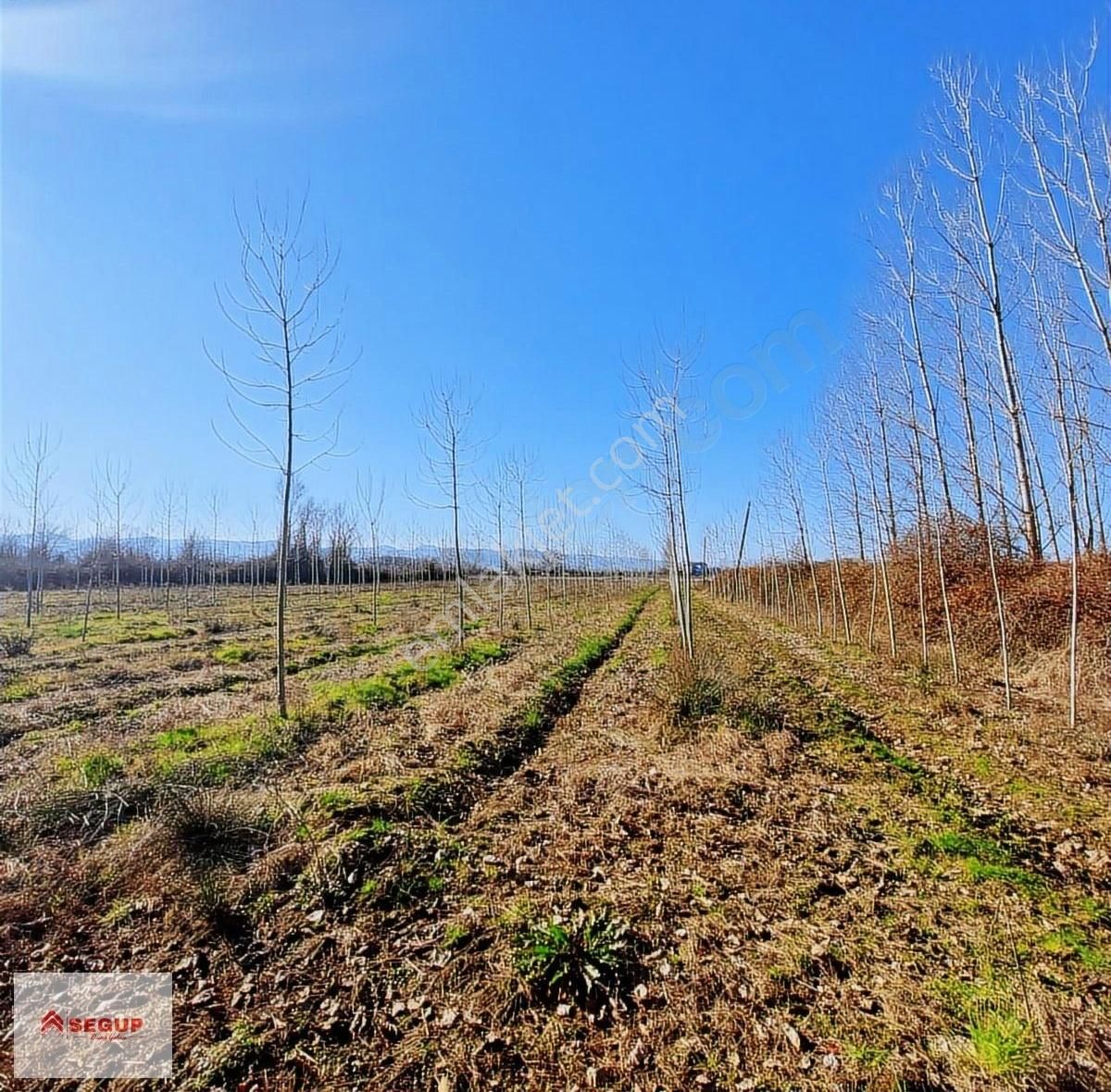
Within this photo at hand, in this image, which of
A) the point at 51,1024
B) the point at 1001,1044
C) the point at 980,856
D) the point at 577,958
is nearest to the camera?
the point at 1001,1044

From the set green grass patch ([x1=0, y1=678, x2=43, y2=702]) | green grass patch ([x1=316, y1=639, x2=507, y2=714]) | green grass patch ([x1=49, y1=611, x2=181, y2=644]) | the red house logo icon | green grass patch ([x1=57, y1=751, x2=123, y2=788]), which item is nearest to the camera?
the red house logo icon

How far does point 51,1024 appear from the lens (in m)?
2.84

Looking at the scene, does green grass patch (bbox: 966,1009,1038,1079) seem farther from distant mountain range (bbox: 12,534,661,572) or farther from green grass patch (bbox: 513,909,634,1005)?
distant mountain range (bbox: 12,534,661,572)

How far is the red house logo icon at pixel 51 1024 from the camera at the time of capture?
281 cm

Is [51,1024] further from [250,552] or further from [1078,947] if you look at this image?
[250,552]

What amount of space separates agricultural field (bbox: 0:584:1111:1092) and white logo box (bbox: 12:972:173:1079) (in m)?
0.10

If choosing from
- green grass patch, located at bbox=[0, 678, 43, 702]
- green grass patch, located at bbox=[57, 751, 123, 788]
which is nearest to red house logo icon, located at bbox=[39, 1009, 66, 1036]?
green grass patch, located at bbox=[57, 751, 123, 788]

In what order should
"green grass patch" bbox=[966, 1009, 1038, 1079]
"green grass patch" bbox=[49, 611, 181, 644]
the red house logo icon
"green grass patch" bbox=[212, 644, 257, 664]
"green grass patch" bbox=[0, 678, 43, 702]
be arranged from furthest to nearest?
"green grass patch" bbox=[49, 611, 181, 644] < "green grass patch" bbox=[212, 644, 257, 664] < "green grass patch" bbox=[0, 678, 43, 702] < the red house logo icon < "green grass patch" bbox=[966, 1009, 1038, 1079]

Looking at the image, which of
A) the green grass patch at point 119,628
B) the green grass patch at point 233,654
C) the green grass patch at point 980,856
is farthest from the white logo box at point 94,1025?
the green grass patch at point 119,628

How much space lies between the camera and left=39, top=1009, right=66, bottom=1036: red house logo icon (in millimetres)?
2809

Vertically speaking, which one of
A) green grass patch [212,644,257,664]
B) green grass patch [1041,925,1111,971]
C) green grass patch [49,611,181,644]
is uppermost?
green grass patch [49,611,181,644]

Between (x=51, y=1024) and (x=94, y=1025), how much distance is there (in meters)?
0.21

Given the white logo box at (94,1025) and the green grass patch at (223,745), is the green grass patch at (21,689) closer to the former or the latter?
the green grass patch at (223,745)

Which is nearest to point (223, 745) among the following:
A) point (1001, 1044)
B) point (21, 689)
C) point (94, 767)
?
point (94, 767)
